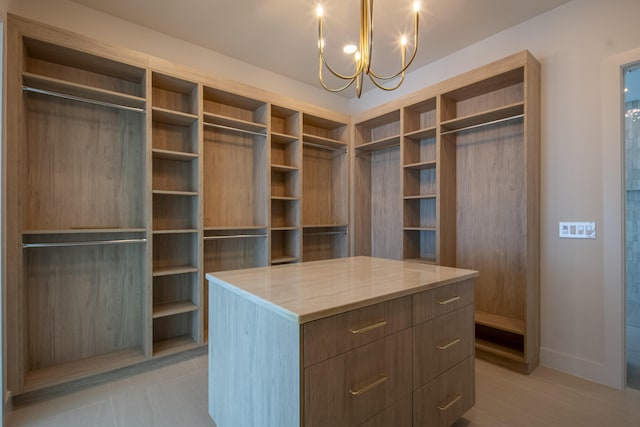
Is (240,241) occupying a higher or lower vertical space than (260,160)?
lower

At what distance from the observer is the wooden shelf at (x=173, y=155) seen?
244cm

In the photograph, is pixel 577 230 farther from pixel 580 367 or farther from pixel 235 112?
pixel 235 112

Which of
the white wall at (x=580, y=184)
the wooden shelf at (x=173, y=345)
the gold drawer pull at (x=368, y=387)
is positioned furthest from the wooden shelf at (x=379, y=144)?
the wooden shelf at (x=173, y=345)

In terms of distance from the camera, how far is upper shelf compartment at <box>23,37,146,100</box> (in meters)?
2.05

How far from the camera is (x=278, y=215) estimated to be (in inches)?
140

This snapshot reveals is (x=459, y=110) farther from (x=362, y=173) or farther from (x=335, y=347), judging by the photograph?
(x=335, y=347)

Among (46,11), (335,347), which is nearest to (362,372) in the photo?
(335,347)

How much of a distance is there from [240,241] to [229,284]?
1807 mm

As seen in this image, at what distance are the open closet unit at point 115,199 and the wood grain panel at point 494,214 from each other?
1701 mm

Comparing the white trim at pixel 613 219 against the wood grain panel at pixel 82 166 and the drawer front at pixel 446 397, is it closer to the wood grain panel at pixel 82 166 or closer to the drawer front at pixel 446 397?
the drawer front at pixel 446 397

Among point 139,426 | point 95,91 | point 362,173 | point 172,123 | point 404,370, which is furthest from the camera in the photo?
point 362,173

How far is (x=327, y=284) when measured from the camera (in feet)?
4.82

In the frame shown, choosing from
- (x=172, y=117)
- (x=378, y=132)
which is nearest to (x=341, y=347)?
(x=172, y=117)

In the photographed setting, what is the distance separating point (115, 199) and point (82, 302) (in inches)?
32.9
